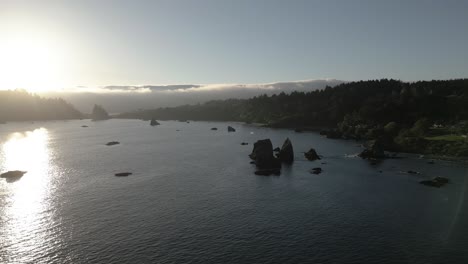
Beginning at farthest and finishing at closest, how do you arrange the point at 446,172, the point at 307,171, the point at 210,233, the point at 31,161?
the point at 31,161
the point at 307,171
the point at 446,172
the point at 210,233

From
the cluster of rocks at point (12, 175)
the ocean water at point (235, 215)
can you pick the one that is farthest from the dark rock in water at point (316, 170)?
the cluster of rocks at point (12, 175)

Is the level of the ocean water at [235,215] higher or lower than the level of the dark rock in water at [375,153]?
lower

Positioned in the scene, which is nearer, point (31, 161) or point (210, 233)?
point (210, 233)

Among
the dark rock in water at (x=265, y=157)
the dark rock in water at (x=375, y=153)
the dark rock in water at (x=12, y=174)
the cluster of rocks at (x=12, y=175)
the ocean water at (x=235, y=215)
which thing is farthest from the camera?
the dark rock in water at (x=375, y=153)

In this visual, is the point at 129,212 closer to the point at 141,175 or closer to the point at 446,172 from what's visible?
the point at 141,175

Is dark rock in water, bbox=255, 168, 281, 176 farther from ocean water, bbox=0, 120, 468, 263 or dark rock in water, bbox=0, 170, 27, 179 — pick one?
dark rock in water, bbox=0, 170, 27, 179

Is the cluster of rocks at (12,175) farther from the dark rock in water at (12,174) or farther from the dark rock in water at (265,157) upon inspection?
the dark rock in water at (265,157)

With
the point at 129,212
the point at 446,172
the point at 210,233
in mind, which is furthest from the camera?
the point at 446,172

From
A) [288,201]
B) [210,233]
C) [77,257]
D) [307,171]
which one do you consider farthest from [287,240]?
[307,171]
